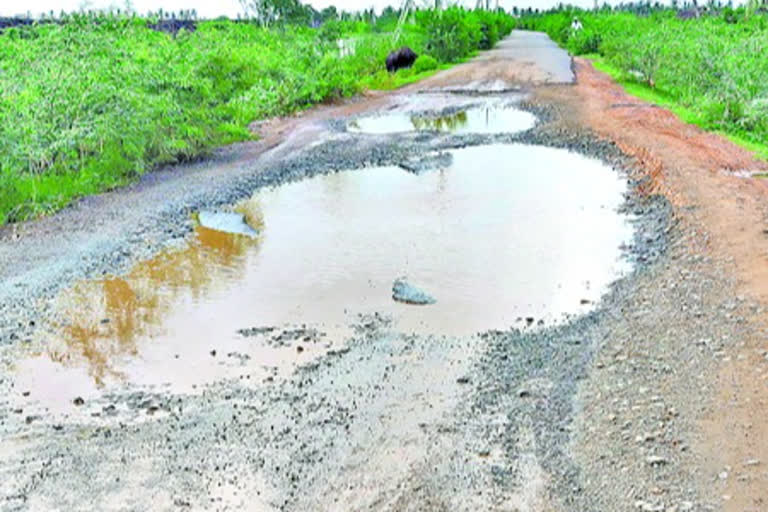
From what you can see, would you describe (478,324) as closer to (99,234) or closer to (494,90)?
(99,234)

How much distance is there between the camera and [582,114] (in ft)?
60.4

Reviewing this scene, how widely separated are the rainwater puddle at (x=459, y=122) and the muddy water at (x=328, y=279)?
4.92m

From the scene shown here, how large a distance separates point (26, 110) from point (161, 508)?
8.60 m

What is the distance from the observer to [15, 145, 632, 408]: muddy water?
6.98m

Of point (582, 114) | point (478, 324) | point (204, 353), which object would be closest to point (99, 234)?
point (204, 353)

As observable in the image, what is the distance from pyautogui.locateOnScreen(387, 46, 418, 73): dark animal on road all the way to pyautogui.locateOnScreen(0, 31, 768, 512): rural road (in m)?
18.2

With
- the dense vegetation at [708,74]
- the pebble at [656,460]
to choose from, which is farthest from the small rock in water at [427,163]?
the pebble at [656,460]

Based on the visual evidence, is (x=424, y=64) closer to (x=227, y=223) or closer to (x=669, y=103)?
(x=669, y=103)

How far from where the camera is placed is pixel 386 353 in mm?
6910

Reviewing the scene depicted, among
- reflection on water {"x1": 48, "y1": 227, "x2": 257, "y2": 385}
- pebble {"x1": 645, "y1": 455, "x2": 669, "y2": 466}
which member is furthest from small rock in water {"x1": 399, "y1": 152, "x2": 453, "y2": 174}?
pebble {"x1": 645, "y1": 455, "x2": 669, "y2": 466}

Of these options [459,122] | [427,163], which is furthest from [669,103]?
[427,163]

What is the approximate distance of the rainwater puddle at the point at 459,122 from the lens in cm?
1778

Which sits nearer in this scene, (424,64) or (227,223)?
(227,223)

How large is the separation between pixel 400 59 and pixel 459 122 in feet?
41.5
